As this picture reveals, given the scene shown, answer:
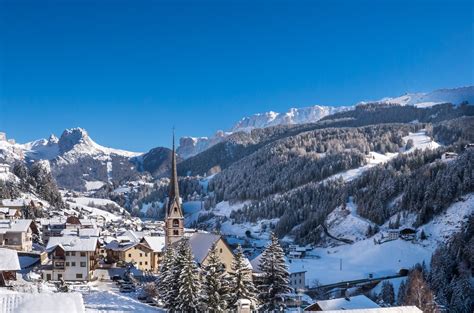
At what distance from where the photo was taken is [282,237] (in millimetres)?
170750

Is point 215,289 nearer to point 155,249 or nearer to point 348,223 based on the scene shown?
point 155,249

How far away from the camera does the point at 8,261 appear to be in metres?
50.4

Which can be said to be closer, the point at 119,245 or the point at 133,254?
the point at 133,254

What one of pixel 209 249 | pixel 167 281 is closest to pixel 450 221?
pixel 209 249

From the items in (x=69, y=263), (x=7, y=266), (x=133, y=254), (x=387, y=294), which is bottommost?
(x=387, y=294)

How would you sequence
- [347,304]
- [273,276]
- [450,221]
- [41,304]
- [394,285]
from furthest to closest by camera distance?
[450,221]
[394,285]
[347,304]
[273,276]
[41,304]

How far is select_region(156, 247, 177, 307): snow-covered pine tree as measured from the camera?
4319cm

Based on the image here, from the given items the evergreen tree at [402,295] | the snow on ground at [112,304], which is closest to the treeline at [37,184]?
the snow on ground at [112,304]

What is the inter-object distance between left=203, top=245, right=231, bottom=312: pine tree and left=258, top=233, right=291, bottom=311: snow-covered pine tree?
3356 millimetres

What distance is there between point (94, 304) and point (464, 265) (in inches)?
2900

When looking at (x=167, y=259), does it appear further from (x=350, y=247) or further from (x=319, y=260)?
(x=350, y=247)

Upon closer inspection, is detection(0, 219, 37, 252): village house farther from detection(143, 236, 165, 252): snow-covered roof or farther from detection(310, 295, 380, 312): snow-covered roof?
detection(310, 295, 380, 312): snow-covered roof

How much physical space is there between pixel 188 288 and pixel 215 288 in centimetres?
233

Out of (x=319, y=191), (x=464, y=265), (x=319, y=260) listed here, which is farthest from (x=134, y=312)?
(x=319, y=191)
